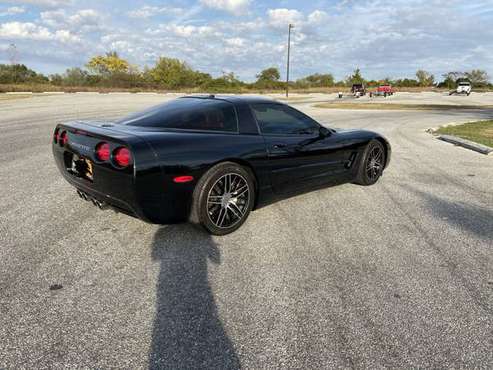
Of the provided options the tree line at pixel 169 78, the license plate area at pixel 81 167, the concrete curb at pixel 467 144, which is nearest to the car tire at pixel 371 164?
the license plate area at pixel 81 167

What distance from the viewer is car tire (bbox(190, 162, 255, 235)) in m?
3.15

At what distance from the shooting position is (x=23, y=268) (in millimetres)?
2738

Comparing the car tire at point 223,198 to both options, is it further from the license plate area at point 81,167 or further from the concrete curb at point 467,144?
the concrete curb at point 467,144

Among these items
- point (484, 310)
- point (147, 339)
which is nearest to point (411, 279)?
point (484, 310)

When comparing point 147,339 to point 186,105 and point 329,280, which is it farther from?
point 186,105

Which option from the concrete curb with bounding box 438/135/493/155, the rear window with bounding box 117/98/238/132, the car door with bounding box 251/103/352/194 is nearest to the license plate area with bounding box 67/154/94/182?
the rear window with bounding box 117/98/238/132

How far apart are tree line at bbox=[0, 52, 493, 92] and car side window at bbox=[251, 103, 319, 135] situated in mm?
54739

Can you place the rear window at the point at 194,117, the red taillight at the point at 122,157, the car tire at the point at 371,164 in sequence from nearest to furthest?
the red taillight at the point at 122,157
the rear window at the point at 194,117
the car tire at the point at 371,164

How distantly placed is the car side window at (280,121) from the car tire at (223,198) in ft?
2.12

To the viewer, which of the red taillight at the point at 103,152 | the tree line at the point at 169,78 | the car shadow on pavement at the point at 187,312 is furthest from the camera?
the tree line at the point at 169,78

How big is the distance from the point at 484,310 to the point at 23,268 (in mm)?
3446

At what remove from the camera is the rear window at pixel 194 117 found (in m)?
3.40

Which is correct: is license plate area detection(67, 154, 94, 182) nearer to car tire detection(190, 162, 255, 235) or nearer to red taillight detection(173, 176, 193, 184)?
red taillight detection(173, 176, 193, 184)

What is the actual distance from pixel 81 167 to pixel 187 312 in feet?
6.12
